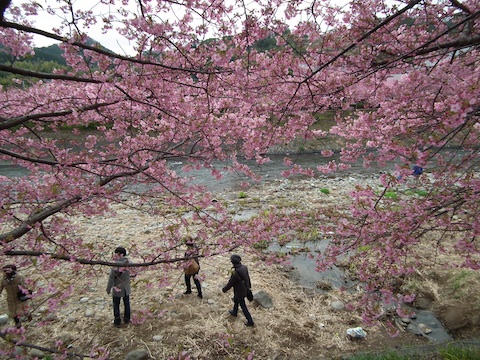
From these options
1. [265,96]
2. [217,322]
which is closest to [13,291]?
[217,322]

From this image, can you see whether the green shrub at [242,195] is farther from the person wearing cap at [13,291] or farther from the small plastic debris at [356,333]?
the person wearing cap at [13,291]

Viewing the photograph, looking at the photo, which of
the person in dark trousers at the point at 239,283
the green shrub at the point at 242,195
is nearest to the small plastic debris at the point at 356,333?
the person in dark trousers at the point at 239,283

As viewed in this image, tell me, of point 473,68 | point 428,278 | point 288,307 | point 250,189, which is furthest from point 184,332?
point 250,189

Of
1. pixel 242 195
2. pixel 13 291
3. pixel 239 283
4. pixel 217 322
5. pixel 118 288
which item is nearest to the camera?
pixel 13 291

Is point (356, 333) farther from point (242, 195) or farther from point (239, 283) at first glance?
point (242, 195)

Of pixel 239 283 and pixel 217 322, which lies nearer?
pixel 239 283

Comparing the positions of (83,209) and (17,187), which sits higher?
(17,187)

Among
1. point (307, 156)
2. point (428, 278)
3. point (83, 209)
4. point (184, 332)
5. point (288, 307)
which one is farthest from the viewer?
point (307, 156)

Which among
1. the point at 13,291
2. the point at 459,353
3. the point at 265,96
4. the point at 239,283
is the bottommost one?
the point at 459,353

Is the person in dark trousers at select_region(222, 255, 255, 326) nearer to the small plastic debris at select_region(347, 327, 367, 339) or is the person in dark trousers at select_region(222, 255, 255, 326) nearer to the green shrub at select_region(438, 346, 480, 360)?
the small plastic debris at select_region(347, 327, 367, 339)

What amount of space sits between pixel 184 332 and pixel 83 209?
2.88 m

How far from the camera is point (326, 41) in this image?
351 cm

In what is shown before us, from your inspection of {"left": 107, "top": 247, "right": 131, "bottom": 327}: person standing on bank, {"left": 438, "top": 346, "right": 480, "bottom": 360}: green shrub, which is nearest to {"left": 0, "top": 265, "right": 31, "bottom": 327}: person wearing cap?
{"left": 107, "top": 247, "right": 131, "bottom": 327}: person standing on bank

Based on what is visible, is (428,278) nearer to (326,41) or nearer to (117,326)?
(326,41)
